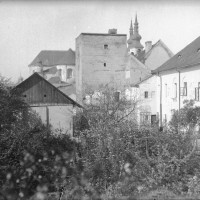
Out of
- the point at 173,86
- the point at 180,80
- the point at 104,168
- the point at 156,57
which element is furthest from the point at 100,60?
the point at 104,168

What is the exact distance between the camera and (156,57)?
4166 centimetres

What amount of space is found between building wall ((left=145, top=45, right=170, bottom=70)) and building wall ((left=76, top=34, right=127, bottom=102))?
3344 mm

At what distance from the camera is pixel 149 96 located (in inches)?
1328

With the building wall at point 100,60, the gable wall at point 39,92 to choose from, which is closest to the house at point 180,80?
the gable wall at point 39,92

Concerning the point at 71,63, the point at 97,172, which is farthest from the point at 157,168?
the point at 71,63

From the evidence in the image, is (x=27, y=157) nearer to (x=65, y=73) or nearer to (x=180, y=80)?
(x=180, y=80)

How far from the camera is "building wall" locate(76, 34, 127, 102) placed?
3941cm

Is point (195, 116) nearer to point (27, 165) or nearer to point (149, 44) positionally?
point (27, 165)

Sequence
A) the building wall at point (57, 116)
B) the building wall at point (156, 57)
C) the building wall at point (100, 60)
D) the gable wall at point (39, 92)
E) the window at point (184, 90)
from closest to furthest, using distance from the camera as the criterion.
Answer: the gable wall at point (39, 92) → the building wall at point (57, 116) → the window at point (184, 90) → the building wall at point (100, 60) → the building wall at point (156, 57)

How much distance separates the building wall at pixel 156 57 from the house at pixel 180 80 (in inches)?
391

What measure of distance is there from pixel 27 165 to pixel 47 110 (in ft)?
40.0

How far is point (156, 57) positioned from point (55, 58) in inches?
1173

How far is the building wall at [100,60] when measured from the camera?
3941cm

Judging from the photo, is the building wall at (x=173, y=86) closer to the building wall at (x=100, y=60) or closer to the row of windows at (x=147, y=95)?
the row of windows at (x=147, y=95)
